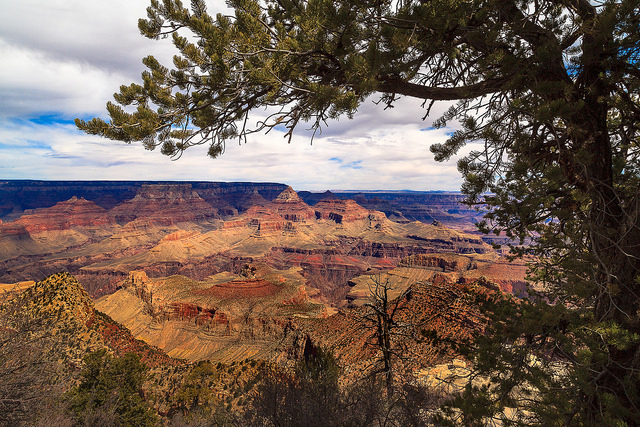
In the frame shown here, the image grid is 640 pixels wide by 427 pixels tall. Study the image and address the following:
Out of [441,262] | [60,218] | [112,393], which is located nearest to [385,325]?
[112,393]

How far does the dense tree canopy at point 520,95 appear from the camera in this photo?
3.37 metres

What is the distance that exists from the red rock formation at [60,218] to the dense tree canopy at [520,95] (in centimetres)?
22547

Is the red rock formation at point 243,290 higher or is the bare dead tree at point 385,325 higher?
the bare dead tree at point 385,325

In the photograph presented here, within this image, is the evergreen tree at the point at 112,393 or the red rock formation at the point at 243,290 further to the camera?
the red rock formation at the point at 243,290

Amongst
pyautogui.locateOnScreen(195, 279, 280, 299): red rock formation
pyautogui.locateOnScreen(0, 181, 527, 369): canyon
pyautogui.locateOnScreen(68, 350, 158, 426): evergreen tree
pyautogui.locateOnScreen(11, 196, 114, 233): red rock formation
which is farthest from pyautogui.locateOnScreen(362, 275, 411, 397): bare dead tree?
pyautogui.locateOnScreen(11, 196, 114, 233): red rock formation

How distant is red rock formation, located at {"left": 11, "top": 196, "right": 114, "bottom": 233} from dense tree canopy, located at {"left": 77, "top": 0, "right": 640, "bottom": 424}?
740 ft

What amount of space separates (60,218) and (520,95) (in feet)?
805

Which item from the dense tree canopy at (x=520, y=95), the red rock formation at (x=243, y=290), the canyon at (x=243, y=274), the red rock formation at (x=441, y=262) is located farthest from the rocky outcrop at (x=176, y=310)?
the red rock formation at (x=441, y=262)

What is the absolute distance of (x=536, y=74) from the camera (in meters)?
4.07

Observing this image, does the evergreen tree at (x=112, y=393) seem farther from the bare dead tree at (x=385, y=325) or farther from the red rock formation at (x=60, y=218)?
the red rock formation at (x=60, y=218)

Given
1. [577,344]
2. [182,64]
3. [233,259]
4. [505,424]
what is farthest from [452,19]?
[233,259]

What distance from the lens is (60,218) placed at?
183 m

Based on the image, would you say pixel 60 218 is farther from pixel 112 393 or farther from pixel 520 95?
pixel 520 95

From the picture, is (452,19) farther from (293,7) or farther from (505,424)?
(505,424)
